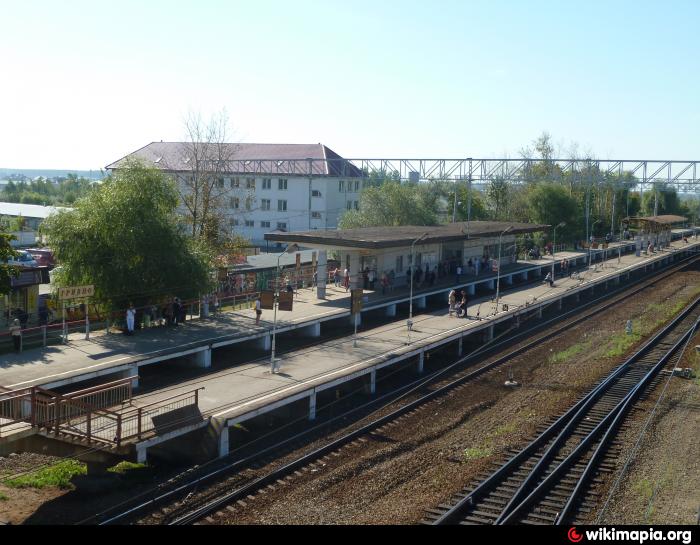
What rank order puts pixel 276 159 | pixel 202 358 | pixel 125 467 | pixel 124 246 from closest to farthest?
1. pixel 125 467
2. pixel 202 358
3. pixel 124 246
4. pixel 276 159

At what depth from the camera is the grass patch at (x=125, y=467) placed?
16375mm

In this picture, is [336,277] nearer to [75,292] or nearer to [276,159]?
[75,292]

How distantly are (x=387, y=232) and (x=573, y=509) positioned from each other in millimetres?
26368

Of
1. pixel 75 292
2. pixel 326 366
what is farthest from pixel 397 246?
pixel 75 292

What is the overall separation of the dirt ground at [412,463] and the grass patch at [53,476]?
0.83 ft

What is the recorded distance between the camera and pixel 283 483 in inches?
611

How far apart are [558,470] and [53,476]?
34.8 feet

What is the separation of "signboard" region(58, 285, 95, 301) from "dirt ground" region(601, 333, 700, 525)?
15821 millimetres

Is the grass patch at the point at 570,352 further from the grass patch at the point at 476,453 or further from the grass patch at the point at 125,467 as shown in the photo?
the grass patch at the point at 125,467

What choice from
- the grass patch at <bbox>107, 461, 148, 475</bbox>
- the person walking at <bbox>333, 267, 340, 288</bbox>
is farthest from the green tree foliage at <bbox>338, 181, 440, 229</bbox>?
the grass patch at <bbox>107, 461, 148, 475</bbox>

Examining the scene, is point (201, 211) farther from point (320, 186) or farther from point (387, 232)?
point (320, 186)

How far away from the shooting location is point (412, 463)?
16.7 meters
